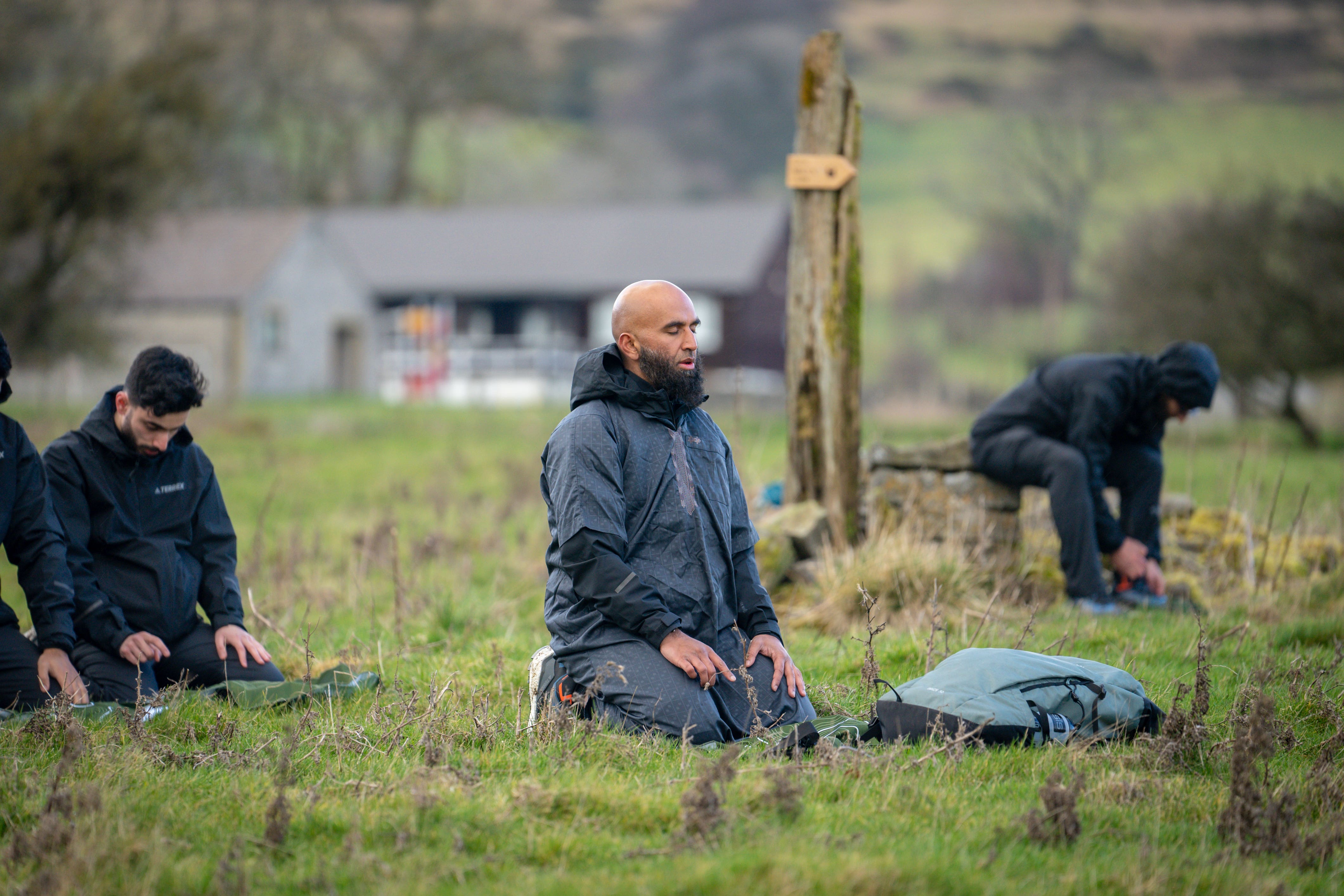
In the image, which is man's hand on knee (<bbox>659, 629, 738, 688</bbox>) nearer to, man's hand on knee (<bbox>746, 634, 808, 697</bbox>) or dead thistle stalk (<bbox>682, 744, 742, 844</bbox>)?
man's hand on knee (<bbox>746, 634, 808, 697</bbox>)

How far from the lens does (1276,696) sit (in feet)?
17.5

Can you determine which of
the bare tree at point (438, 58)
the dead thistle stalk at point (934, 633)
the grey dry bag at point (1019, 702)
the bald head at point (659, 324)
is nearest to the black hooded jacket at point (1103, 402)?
the dead thistle stalk at point (934, 633)

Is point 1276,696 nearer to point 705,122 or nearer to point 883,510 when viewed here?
point 883,510

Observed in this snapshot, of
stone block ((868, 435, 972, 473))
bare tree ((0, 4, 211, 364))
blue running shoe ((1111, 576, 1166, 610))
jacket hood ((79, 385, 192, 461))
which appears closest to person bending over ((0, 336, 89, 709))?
jacket hood ((79, 385, 192, 461))

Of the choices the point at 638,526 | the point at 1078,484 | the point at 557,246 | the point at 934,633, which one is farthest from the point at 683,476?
the point at 557,246

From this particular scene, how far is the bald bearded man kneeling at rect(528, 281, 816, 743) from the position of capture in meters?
4.70

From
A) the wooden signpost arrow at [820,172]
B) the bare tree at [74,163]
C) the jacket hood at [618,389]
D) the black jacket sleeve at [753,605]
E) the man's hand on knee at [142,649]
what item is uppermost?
the bare tree at [74,163]

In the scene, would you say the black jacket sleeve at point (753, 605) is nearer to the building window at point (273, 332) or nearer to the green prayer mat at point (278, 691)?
the green prayer mat at point (278, 691)

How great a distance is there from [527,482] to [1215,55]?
266ft

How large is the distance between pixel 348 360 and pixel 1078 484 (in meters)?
42.4

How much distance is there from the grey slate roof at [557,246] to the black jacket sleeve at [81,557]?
36246 mm

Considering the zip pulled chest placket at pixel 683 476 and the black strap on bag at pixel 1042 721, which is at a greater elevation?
the zip pulled chest placket at pixel 683 476

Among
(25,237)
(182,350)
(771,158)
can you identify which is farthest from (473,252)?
(771,158)

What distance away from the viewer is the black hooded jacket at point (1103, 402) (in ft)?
24.8
